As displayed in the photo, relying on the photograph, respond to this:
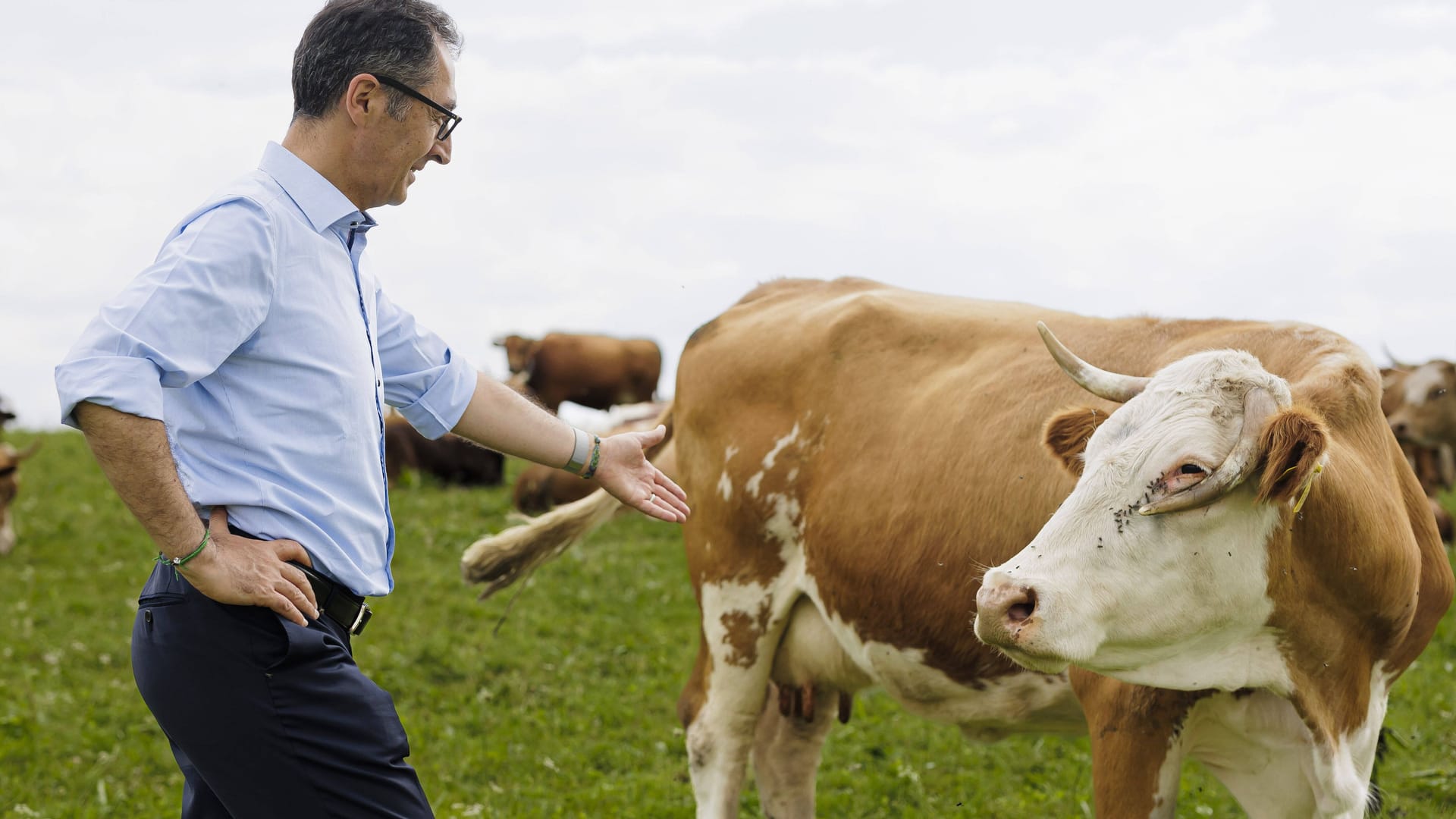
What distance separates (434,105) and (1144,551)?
199 cm

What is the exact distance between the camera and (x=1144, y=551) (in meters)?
3.22

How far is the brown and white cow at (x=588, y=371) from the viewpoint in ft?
68.0

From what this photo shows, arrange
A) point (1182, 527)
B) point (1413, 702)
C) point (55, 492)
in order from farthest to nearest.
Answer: point (55, 492) → point (1413, 702) → point (1182, 527)

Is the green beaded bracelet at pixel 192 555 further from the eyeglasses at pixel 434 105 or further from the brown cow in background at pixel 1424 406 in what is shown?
the brown cow in background at pixel 1424 406

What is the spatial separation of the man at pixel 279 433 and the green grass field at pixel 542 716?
351 centimetres

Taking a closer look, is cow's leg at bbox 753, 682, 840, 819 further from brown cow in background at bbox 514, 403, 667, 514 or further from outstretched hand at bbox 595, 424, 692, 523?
brown cow in background at bbox 514, 403, 667, 514

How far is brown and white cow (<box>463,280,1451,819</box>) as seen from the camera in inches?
141

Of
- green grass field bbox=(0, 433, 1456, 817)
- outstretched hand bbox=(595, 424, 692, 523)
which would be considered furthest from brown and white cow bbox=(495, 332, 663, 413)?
outstretched hand bbox=(595, 424, 692, 523)

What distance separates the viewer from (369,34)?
2891 mm

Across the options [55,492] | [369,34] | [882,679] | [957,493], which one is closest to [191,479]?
[369,34]

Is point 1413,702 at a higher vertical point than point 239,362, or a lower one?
lower

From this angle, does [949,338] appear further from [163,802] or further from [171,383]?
[163,802]

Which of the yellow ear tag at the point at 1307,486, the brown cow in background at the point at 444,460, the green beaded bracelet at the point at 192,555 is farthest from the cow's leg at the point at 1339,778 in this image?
the brown cow in background at the point at 444,460

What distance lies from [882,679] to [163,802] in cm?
356
